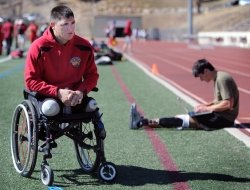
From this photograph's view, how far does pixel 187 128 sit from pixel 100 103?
325cm

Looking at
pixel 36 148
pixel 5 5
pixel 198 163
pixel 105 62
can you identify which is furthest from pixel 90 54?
pixel 5 5

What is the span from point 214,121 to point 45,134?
301 centimetres

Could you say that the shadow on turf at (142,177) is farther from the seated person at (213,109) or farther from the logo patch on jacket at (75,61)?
the seated person at (213,109)

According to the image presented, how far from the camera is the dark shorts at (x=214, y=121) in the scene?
24.7 ft

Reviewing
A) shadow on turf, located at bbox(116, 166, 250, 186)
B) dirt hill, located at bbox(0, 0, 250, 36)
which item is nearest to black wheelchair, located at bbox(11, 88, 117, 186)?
shadow on turf, located at bbox(116, 166, 250, 186)

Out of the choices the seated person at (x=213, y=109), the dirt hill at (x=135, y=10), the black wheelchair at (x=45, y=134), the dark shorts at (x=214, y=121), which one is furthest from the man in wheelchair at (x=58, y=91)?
the dirt hill at (x=135, y=10)

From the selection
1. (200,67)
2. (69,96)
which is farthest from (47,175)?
(200,67)

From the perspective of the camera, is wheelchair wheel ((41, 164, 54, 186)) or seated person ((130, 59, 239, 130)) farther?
seated person ((130, 59, 239, 130))

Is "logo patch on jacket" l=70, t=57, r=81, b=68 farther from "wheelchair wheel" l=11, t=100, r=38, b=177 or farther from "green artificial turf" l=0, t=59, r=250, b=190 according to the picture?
"green artificial turf" l=0, t=59, r=250, b=190

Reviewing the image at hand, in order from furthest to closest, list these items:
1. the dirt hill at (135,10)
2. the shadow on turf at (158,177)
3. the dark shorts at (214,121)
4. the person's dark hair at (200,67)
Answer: the dirt hill at (135,10)
the dark shorts at (214,121)
the person's dark hair at (200,67)
the shadow on turf at (158,177)

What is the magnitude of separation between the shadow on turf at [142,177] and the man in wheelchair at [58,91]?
0.18m

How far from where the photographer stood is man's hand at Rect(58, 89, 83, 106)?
16.5ft

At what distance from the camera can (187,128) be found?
7973mm

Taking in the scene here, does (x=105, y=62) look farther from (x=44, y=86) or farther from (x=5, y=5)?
(x=5, y=5)
